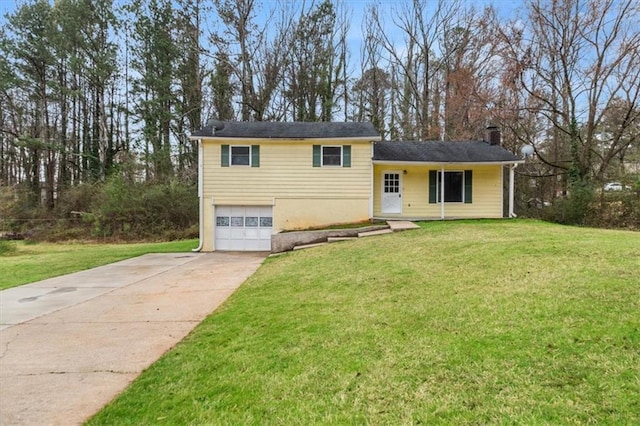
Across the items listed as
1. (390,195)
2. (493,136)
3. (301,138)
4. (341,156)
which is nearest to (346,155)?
(341,156)

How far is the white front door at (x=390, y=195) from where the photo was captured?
1488 centimetres

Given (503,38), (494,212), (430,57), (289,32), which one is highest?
(289,32)

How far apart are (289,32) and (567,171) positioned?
60.3 ft

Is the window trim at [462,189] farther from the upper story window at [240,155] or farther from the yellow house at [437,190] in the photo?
the upper story window at [240,155]

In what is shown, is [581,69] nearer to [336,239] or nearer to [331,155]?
[331,155]

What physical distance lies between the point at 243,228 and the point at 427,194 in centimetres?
785

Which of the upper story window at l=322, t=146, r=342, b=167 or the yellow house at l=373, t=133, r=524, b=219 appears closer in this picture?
the upper story window at l=322, t=146, r=342, b=167

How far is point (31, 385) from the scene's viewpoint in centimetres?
318

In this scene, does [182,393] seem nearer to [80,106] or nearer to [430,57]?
[430,57]

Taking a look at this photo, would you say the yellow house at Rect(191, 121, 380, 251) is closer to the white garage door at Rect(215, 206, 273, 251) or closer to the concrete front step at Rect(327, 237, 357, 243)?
the white garage door at Rect(215, 206, 273, 251)

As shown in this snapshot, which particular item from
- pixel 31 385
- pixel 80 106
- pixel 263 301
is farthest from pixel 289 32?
pixel 31 385

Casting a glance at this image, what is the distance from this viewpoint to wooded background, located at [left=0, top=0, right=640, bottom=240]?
64.0ft

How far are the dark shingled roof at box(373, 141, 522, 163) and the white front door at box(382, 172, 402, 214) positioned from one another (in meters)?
0.88

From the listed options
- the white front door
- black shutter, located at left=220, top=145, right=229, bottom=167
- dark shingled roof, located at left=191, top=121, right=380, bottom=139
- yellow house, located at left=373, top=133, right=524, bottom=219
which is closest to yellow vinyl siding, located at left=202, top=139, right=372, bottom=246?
black shutter, located at left=220, top=145, right=229, bottom=167
